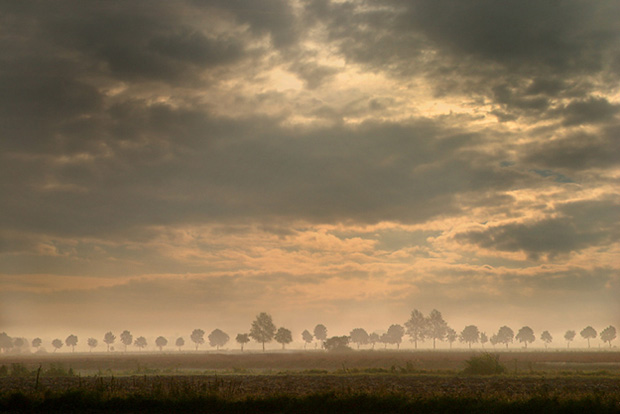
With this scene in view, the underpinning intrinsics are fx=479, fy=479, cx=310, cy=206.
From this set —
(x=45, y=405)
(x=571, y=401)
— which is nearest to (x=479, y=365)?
(x=571, y=401)

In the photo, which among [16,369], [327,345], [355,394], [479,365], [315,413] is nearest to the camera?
[315,413]

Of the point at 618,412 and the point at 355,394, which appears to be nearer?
the point at 618,412

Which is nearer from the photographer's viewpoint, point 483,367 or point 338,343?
point 483,367

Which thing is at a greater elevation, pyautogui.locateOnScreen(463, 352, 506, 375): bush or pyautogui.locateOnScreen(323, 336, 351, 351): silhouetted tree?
pyautogui.locateOnScreen(463, 352, 506, 375): bush

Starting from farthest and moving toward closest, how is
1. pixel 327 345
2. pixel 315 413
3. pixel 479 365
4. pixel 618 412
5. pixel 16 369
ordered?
pixel 327 345, pixel 16 369, pixel 479 365, pixel 315 413, pixel 618 412

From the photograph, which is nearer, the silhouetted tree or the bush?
the bush

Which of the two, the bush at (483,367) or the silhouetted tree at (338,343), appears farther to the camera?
the silhouetted tree at (338,343)

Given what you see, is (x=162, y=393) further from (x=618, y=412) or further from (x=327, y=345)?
(x=327, y=345)

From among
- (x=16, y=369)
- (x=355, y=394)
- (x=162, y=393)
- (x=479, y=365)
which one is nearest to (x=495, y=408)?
(x=355, y=394)

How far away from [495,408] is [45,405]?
26272mm

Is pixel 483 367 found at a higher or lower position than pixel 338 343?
higher

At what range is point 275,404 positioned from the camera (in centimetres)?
2772

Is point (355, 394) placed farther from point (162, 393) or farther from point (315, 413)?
point (162, 393)

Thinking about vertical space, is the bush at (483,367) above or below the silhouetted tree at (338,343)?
above
